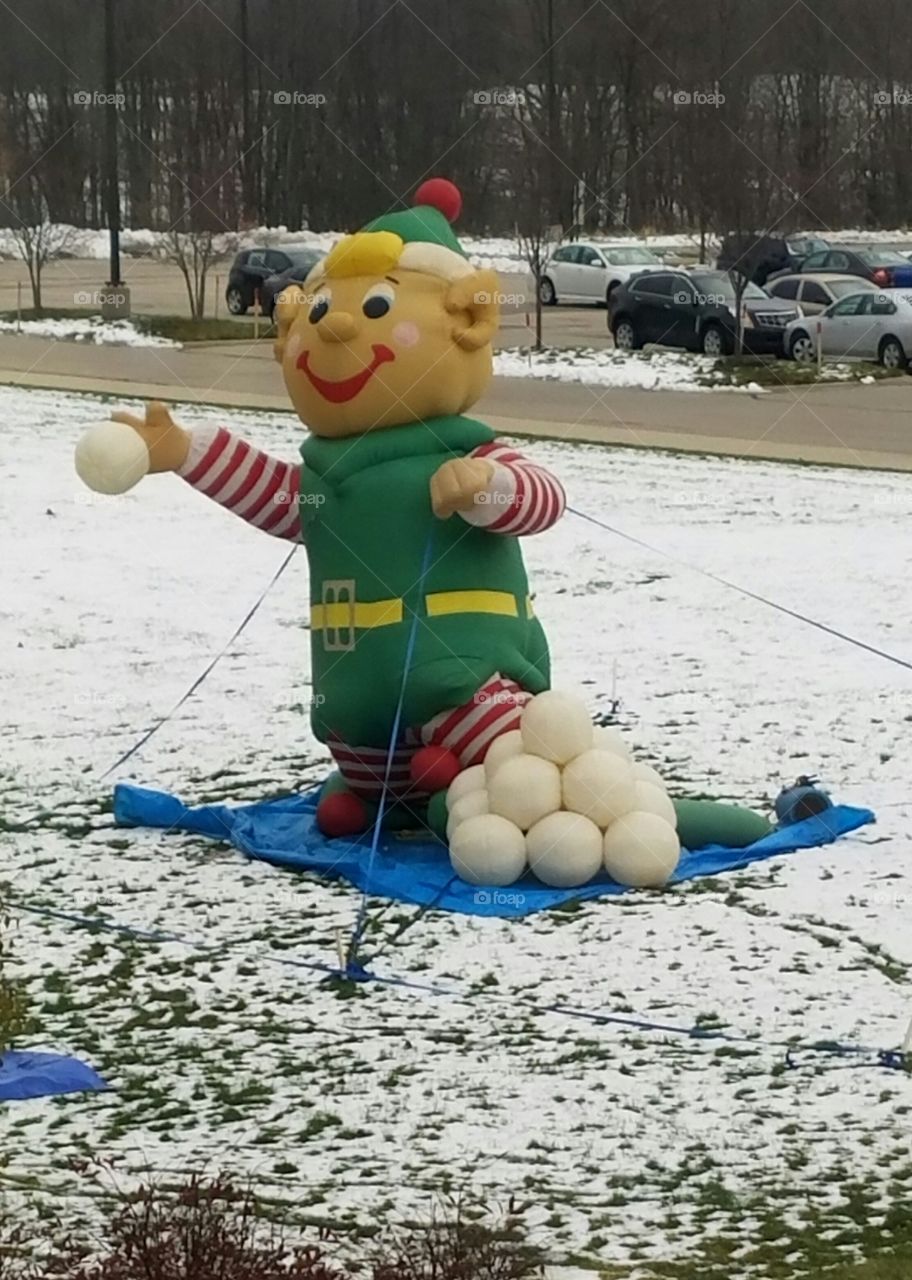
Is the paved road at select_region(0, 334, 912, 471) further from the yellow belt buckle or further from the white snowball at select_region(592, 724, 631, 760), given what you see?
the yellow belt buckle

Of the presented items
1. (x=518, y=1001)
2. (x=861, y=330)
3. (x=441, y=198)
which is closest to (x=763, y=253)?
(x=861, y=330)

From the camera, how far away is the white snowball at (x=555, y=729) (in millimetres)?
7945

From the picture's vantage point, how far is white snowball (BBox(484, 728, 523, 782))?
317 inches

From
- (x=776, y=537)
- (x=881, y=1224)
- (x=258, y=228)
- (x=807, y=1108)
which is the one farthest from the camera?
(x=258, y=228)

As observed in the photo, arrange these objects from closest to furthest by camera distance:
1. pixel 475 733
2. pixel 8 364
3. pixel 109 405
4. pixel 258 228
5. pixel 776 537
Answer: pixel 475 733, pixel 776 537, pixel 109 405, pixel 8 364, pixel 258 228

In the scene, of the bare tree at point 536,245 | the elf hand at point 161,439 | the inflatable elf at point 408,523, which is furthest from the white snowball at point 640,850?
the bare tree at point 536,245

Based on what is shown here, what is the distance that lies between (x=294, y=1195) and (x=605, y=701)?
5.53 m

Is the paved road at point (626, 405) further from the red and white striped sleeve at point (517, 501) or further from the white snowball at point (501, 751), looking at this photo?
the white snowball at point (501, 751)

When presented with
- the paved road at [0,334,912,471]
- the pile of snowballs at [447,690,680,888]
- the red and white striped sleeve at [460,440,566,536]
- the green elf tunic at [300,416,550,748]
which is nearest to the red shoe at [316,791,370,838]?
the green elf tunic at [300,416,550,748]

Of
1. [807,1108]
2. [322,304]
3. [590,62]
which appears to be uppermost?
[590,62]

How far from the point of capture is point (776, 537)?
15.3 metres

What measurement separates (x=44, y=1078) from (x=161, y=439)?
3.15 metres

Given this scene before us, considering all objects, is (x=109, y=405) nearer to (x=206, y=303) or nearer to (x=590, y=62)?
(x=206, y=303)

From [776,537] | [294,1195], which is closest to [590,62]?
[776,537]
